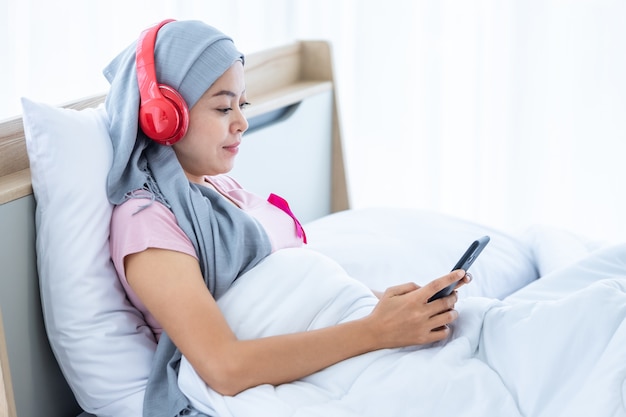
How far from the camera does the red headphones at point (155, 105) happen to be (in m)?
1.20

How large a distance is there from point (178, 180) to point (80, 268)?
190 mm

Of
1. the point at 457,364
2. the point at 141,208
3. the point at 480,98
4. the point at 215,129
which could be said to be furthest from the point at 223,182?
the point at 480,98

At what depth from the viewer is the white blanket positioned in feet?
3.62

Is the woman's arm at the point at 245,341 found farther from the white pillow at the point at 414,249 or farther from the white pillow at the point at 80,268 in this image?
the white pillow at the point at 414,249

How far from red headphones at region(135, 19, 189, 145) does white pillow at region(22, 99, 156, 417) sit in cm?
9

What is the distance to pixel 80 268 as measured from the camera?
1.20 m

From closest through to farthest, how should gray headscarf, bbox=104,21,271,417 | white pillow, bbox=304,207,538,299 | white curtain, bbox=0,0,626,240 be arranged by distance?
1. gray headscarf, bbox=104,21,271,417
2. white pillow, bbox=304,207,538,299
3. white curtain, bbox=0,0,626,240

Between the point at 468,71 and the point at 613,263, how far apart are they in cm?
129

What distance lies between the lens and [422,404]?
3.65 ft

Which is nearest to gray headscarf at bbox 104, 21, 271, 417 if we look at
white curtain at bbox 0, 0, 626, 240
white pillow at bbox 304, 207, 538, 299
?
white pillow at bbox 304, 207, 538, 299

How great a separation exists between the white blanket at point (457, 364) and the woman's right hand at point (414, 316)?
21 mm

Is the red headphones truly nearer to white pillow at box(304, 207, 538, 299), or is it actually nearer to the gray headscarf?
the gray headscarf

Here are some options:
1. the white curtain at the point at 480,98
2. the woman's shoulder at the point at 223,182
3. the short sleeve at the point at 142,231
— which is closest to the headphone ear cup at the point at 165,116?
the short sleeve at the point at 142,231

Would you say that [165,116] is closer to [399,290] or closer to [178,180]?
[178,180]
